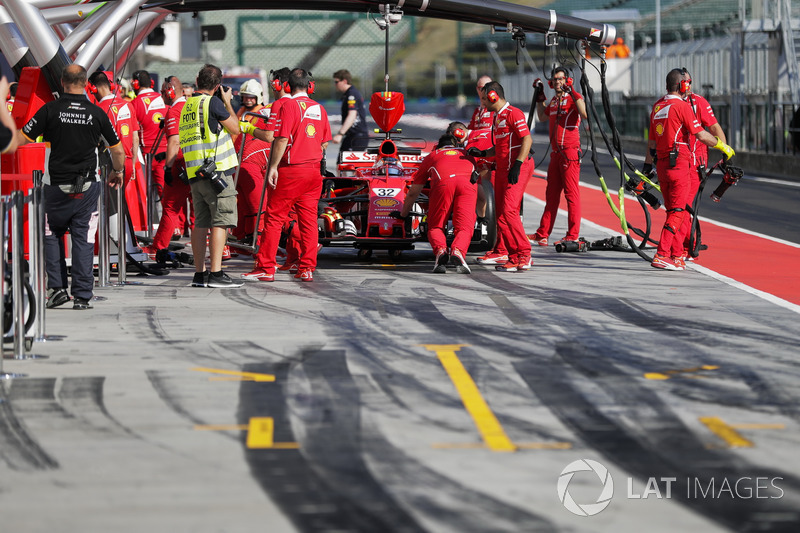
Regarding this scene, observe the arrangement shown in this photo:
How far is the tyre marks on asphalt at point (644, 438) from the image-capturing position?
4.96m

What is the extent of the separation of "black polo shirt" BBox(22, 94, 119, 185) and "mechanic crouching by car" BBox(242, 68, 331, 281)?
2.02 meters

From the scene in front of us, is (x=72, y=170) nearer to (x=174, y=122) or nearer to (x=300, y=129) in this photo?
(x=300, y=129)

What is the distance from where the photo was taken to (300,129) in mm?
11484

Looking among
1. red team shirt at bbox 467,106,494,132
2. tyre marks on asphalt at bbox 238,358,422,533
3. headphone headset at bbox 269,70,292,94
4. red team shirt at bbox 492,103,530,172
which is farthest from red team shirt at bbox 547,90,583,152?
tyre marks on asphalt at bbox 238,358,422,533

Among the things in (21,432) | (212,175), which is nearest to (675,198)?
(212,175)

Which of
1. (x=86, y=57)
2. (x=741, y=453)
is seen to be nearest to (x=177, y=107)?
(x=86, y=57)

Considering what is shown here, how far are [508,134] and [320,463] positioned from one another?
297 inches

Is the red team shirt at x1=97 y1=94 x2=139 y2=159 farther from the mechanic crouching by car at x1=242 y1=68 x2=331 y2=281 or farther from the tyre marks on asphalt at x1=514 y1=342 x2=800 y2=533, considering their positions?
the tyre marks on asphalt at x1=514 y1=342 x2=800 y2=533

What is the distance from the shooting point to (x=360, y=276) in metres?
12.0

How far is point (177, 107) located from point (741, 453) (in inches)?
350

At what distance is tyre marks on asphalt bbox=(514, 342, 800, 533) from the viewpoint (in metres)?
4.96

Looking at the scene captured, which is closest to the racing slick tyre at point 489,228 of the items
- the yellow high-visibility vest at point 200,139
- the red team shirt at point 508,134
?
the red team shirt at point 508,134

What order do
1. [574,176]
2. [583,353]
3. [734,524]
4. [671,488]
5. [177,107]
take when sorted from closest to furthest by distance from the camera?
[734,524], [671,488], [583,353], [177,107], [574,176]

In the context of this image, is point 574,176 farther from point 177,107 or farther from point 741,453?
point 741,453
